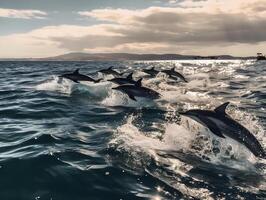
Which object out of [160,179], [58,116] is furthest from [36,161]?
[58,116]

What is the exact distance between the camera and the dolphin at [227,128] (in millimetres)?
11469

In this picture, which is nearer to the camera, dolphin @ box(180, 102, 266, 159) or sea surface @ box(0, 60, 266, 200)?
sea surface @ box(0, 60, 266, 200)

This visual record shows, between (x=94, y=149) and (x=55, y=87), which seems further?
(x=55, y=87)

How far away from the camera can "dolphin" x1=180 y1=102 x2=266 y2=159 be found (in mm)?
11469

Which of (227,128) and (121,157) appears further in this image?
(227,128)

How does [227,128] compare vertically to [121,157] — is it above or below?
above

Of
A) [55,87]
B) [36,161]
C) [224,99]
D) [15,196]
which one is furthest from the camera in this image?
[55,87]

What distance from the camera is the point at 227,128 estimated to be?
12.2 metres

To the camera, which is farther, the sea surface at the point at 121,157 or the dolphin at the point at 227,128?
the dolphin at the point at 227,128

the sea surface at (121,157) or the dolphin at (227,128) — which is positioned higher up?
the dolphin at (227,128)

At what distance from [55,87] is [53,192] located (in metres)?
22.3

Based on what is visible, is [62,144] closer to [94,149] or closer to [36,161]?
[94,149]

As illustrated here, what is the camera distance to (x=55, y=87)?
1182 inches

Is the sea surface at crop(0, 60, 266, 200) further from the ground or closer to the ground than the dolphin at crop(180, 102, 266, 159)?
closer to the ground
